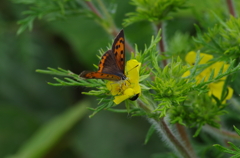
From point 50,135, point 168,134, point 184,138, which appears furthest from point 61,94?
point 168,134

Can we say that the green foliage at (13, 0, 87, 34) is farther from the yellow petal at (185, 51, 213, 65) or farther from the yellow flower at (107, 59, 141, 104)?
the yellow flower at (107, 59, 141, 104)

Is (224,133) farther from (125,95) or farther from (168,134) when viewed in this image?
(125,95)

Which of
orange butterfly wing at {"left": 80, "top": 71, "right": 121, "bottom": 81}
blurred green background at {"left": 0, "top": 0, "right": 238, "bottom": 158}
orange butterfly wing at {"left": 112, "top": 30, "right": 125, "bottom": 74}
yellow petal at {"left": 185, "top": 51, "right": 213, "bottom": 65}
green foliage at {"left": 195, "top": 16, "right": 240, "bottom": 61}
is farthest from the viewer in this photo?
blurred green background at {"left": 0, "top": 0, "right": 238, "bottom": 158}

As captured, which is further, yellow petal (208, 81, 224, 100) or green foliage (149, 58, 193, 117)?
yellow petal (208, 81, 224, 100)

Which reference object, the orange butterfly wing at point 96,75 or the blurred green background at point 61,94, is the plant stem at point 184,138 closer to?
the orange butterfly wing at point 96,75

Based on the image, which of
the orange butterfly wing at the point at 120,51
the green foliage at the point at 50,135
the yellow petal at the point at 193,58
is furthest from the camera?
the green foliage at the point at 50,135

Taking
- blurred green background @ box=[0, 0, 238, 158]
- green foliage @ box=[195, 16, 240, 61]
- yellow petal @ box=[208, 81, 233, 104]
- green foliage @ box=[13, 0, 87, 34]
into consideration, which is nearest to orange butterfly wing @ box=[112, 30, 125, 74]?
green foliage @ box=[195, 16, 240, 61]

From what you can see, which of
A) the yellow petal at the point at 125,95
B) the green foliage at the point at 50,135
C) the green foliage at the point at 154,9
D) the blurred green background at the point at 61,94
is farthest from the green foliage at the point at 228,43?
the green foliage at the point at 50,135
